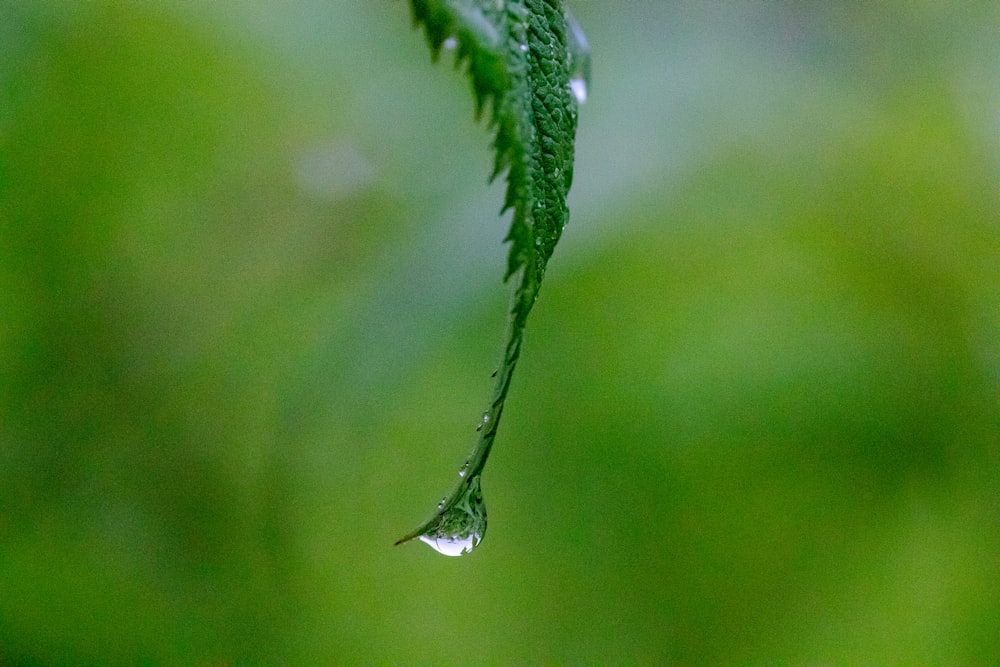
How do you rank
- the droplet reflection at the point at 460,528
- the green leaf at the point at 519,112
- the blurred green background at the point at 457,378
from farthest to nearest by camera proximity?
the blurred green background at the point at 457,378
the droplet reflection at the point at 460,528
the green leaf at the point at 519,112

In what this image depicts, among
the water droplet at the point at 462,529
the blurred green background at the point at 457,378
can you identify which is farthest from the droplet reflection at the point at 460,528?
the blurred green background at the point at 457,378

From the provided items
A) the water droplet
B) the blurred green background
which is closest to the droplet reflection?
the water droplet

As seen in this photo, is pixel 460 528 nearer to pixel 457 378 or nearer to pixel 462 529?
pixel 462 529

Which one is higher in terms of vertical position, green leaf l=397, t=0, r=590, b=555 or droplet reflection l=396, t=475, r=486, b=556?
green leaf l=397, t=0, r=590, b=555

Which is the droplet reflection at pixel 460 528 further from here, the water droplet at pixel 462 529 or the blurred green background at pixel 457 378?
the blurred green background at pixel 457 378

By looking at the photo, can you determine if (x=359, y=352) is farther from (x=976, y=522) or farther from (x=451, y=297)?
(x=976, y=522)

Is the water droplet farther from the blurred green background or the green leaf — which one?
the blurred green background

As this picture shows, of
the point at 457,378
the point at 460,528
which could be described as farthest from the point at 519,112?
the point at 457,378
